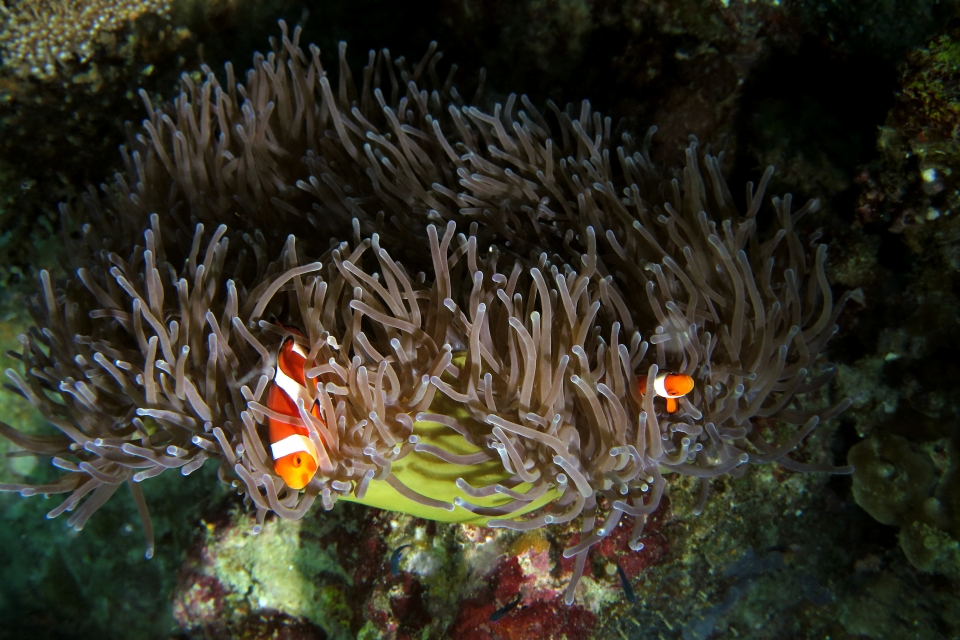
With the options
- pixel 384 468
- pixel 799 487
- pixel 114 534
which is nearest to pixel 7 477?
pixel 114 534

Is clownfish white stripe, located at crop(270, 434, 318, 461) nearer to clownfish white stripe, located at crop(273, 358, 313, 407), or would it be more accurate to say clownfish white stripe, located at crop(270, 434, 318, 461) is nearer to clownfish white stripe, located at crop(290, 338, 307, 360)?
clownfish white stripe, located at crop(273, 358, 313, 407)

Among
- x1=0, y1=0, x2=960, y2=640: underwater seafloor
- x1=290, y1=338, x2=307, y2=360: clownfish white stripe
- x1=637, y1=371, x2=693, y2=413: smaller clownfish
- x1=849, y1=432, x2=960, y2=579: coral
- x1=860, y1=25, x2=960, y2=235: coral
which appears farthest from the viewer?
x1=849, y1=432, x2=960, y2=579: coral

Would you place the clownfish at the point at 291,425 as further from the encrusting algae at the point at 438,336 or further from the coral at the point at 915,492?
the coral at the point at 915,492

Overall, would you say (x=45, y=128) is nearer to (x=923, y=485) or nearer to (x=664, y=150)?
(x=664, y=150)

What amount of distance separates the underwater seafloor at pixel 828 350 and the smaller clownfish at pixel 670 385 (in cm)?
76

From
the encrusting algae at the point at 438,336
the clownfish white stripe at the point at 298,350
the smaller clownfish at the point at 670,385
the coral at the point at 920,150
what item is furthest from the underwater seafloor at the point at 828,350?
the clownfish white stripe at the point at 298,350

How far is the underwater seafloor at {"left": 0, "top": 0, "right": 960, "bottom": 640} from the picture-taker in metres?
2.52

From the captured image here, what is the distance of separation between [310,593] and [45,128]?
3.04 metres

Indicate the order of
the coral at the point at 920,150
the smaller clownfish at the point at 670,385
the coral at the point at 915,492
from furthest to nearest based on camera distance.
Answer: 1. the coral at the point at 915,492
2. the coral at the point at 920,150
3. the smaller clownfish at the point at 670,385

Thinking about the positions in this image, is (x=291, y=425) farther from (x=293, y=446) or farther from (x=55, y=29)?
(x=55, y=29)

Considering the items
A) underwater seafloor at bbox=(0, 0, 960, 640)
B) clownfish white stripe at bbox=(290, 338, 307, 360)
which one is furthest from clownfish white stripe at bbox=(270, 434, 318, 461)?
underwater seafloor at bbox=(0, 0, 960, 640)

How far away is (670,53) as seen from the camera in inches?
114

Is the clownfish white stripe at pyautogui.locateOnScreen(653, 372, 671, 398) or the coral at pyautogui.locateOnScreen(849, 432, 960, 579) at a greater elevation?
the clownfish white stripe at pyautogui.locateOnScreen(653, 372, 671, 398)

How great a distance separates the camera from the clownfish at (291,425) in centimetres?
193
